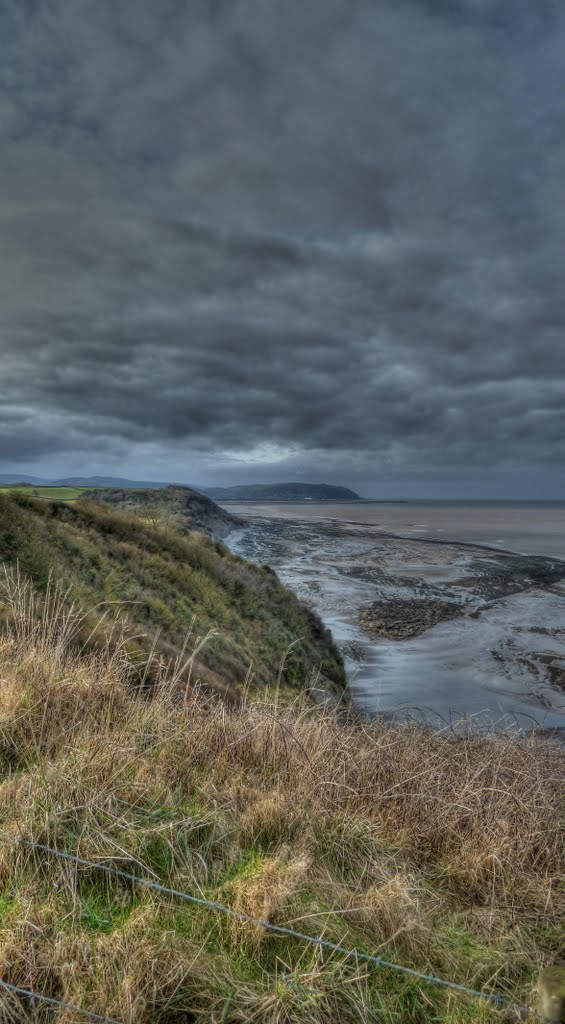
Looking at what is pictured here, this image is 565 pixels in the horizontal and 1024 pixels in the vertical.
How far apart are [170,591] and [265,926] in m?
14.6

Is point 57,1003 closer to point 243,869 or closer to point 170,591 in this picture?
point 243,869

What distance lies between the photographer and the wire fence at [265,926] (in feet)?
8.03

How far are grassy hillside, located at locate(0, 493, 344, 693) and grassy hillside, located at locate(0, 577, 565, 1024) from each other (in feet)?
15.4

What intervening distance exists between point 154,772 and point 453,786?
2712 millimetres

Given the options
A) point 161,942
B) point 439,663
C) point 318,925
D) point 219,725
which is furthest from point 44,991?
point 439,663

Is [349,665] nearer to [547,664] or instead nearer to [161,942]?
[547,664]

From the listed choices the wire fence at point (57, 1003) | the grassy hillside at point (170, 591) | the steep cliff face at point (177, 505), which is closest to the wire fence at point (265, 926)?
the wire fence at point (57, 1003)

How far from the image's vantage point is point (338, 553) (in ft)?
203

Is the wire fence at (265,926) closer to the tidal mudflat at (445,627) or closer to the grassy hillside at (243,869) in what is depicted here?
the grassy hillside at (243,869)

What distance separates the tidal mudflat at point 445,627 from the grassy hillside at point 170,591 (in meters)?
2.98

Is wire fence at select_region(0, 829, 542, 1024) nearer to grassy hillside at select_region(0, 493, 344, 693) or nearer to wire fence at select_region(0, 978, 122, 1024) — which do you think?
wire fence at select_region(0, 978, 122, 1024)

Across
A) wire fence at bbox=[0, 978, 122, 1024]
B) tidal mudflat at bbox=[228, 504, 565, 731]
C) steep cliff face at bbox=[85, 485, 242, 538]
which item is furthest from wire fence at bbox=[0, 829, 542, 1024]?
steep cliff face at bbox=[85, 485, 242, 538]

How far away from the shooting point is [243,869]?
10.3 feet

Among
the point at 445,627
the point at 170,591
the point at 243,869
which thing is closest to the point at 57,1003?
the point at 243,869
